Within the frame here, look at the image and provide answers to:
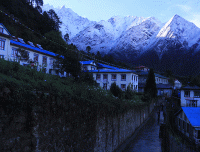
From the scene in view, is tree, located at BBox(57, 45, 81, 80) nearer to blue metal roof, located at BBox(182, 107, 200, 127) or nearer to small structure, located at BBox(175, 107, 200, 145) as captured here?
blue metal roof, located at BBox(182, 107, 200, 127)

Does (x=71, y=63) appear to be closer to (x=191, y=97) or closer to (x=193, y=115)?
(x=193, y=115)

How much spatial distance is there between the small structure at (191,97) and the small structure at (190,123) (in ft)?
50.4

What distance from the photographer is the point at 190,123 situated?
66.1 feet

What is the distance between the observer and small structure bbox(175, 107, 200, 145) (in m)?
18.8

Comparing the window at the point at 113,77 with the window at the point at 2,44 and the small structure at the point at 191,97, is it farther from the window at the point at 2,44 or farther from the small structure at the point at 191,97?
the window at the point at 2,44

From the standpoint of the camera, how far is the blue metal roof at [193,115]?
1928cm

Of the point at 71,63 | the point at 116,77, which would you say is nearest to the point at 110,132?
the point at 71,63

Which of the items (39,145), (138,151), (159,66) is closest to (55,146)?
(39,145)

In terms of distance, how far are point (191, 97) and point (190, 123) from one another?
21.0 metres

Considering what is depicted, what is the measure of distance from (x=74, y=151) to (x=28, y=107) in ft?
9.50

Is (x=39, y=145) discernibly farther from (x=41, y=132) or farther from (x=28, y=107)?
(x=28, y=107)

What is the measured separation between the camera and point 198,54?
5566 inches

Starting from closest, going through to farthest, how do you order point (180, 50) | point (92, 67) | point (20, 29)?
point (92, 67), point (20, 29), point (180, 50)

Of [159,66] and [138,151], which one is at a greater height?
[159,66]
